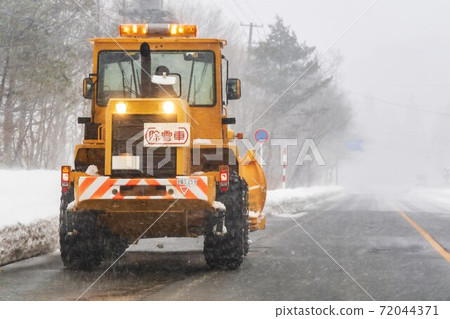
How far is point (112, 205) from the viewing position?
8500 millimetres

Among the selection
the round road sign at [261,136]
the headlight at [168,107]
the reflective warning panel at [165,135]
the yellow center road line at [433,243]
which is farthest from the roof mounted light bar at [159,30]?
the round road sign at [261,136]

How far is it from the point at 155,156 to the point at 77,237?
1.51 m

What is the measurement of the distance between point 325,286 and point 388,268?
1881 millimetres

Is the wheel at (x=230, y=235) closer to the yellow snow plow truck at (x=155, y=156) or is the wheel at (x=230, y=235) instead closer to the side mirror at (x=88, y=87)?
the yellow snow plow truck at (x=155, y=156)

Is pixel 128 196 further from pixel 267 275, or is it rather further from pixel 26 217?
pixel 26 217

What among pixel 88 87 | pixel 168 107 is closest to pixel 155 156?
pixel 168 107

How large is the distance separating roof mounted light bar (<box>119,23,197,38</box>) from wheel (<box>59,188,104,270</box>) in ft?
8.52

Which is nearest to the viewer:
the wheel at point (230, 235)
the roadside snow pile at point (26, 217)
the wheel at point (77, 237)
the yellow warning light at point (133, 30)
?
the wheel at point (77, 237)

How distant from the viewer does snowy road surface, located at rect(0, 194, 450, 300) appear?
722 centimetres

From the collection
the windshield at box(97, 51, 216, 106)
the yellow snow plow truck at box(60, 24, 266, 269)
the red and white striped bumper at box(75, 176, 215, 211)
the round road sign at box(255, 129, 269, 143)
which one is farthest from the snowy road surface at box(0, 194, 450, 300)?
the round road sign at box(255, 129, 269, 143)

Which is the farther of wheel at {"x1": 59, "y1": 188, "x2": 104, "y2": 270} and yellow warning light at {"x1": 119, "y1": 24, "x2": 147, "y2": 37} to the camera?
yellow warning light at {"x1": 119, "y1": 24, "x2": 147, "y2": 37}

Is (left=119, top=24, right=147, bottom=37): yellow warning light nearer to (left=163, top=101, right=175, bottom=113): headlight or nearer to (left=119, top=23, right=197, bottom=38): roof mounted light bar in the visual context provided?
(left=119, top=23, right=197, bottom=38): roof mounted light bar

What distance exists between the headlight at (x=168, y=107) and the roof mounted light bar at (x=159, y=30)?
1632 millimetres

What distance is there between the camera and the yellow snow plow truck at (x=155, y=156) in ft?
27.8
